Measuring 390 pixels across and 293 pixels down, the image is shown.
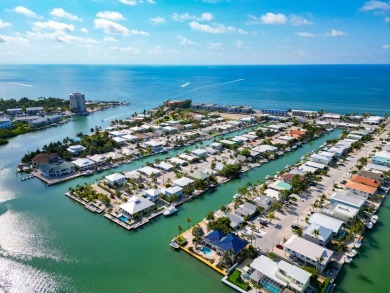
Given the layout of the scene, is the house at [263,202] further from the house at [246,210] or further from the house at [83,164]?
the house at [83,164]

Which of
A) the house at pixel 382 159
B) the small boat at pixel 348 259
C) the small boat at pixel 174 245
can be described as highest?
the house at pixel 382 159

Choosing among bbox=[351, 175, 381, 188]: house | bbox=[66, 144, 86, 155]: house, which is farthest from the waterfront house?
bbox=[351, 175, 381, 188]: house

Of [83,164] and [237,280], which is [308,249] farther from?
[83,164]

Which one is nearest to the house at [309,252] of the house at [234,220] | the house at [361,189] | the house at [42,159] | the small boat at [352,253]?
the small boat at [352,253]

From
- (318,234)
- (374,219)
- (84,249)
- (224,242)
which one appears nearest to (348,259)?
(318,234)

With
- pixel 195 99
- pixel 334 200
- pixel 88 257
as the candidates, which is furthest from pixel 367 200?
pixel 195 99

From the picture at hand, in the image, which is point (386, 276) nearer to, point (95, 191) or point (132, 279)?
point (132, 279)
